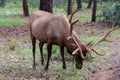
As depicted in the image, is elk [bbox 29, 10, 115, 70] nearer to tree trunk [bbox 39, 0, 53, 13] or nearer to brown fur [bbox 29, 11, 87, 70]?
Result: brown fur [bbox 29, 11, 87, 70]

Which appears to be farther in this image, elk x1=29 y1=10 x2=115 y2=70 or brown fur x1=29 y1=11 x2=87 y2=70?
brown fur x1=29 y1=11 x2=87 y2=70

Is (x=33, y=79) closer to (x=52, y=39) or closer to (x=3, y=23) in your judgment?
(x=52, y=39)

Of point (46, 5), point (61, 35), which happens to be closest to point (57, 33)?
point (61, 35)

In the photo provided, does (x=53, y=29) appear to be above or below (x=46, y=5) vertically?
above

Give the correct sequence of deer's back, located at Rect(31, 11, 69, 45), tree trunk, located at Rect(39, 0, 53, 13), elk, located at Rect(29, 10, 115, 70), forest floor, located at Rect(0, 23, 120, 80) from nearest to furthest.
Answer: elk, located at Rect(29, 10, 115, 70) < forest floor, located at Rect(0, 23, 120, 80) < deer's back, located at Rect(31, 11, 69, 45) < tree trunk, located at Rect(39, 0, 53, 13)

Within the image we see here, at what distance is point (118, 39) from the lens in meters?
16.2

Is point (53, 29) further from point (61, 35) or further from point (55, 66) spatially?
point (55, 66)

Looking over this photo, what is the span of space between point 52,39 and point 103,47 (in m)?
4.77

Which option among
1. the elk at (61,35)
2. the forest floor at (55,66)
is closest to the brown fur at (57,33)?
the elk at (61,35)

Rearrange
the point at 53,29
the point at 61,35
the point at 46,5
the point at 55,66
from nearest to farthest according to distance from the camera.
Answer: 1. the point at 61,35
2. the point at 53,29
3. the point at 55,66
4. the point at 46,5

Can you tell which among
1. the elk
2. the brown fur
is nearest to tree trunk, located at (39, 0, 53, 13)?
the elk

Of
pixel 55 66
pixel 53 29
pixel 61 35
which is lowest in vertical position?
pixel 55 66

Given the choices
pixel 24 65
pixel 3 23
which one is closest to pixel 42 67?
pixel 24 65

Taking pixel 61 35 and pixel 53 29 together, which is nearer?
pixel 61 35
